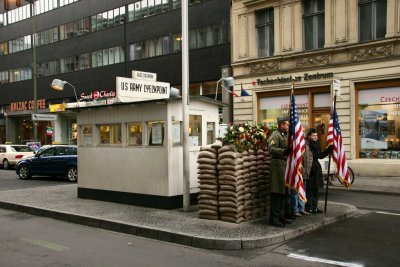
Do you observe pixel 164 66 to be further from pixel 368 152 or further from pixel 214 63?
pixel 368 152

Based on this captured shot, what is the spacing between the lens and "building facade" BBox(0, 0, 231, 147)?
95.8ft

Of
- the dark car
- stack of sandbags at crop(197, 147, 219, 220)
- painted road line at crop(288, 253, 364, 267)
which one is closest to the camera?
painted road line at crop(288, 253, 364, 267)

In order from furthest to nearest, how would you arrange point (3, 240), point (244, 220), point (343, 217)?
point (343, 217) → point (244, 220) → point (3, 240)

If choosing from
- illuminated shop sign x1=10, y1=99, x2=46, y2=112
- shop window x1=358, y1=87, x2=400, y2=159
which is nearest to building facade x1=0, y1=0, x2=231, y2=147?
illuminated shop sign x1=10, y1=99, x2=46, y2=112

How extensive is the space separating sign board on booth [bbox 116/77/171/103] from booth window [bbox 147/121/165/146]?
85cm

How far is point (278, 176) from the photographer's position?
309 inches

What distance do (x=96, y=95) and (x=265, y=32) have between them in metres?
19.7

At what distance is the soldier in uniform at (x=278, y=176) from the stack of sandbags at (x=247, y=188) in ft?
1.64

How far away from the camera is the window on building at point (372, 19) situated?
17.8m

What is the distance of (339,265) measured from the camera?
5824 millimetres

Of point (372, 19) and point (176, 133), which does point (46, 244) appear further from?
point (372, 19)

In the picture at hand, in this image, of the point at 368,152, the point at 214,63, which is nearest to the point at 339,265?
the point at 368,152

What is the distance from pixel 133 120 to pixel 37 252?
4.30 meters

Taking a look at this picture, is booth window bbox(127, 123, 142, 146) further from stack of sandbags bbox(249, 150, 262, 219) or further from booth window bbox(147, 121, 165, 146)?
stack of sandbags bbox(249, 150, 262, 219)
